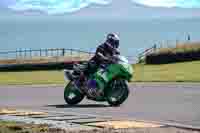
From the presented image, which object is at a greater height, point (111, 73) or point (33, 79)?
point (111, 73)

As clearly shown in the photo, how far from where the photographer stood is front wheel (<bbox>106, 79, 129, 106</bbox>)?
18328 mm

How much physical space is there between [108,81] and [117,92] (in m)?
0.38

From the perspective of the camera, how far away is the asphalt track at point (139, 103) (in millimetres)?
16328

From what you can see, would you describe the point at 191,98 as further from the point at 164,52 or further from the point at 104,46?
the point at 164,52

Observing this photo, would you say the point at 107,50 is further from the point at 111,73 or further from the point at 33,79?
the point at 33,79

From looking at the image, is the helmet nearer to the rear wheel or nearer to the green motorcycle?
the green motorcycle

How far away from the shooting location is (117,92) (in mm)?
18500

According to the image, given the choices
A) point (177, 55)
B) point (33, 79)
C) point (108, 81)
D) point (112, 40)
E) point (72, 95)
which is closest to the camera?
point (112, 40)

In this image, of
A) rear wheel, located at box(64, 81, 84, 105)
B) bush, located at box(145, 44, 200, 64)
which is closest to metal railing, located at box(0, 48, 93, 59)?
bush, located at box(145, 44, 200, 64)

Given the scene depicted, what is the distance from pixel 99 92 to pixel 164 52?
27.9 meters

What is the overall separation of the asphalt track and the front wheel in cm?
19

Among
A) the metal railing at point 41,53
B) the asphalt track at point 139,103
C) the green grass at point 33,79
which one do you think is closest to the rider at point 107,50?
the asphalt track at point 139,103

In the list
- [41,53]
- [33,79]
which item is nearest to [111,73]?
[33,79]

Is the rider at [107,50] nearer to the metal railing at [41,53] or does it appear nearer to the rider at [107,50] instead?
the rider at [107,50]
